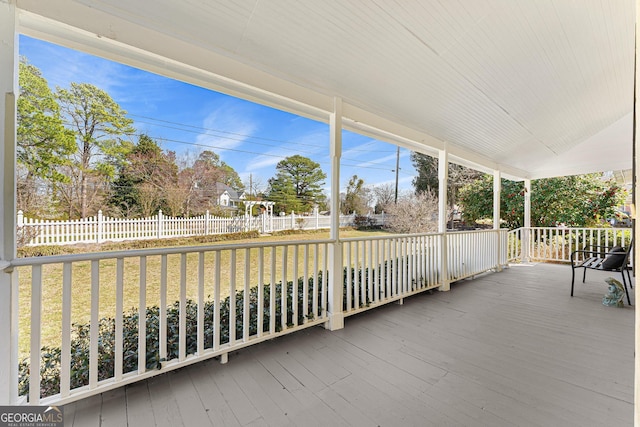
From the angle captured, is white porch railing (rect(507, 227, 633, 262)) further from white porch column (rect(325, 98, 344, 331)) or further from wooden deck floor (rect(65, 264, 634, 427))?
white porch column (rect(325, 98, 344, 331))

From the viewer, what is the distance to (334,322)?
9.06 ft

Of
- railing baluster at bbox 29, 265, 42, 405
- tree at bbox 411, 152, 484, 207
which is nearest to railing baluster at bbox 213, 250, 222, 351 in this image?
railing baluster at bbox 29, 265, 42, 405

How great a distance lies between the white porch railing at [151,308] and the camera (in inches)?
62.4

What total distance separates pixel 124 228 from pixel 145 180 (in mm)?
427

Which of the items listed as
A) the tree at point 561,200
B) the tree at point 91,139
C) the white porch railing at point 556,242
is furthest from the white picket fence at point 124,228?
the tree at point 561,200

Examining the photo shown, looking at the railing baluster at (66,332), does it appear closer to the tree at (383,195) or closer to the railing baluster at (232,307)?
the railing baluster at (232,307)

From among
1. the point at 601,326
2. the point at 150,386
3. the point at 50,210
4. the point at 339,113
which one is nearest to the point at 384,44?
the point at 339,113

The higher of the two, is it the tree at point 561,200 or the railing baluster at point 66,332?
the tree at point 561,200

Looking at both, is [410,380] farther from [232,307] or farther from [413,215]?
[413,215]

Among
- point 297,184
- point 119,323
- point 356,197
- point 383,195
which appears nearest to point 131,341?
point 119,323

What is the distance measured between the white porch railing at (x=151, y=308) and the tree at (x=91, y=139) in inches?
23.1

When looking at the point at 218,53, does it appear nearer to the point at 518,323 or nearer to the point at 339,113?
the point at 339,113

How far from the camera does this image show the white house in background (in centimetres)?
261

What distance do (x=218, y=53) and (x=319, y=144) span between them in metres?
2.00
